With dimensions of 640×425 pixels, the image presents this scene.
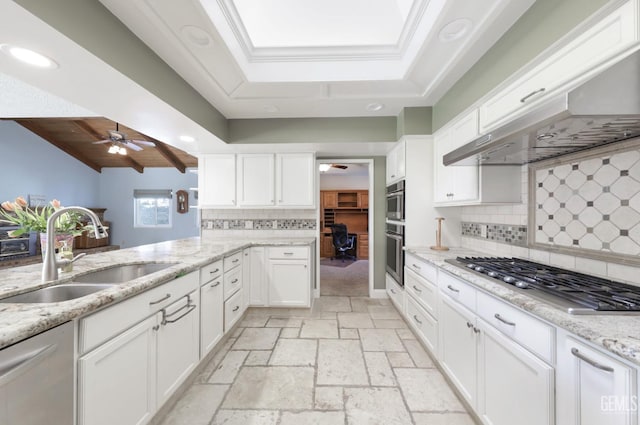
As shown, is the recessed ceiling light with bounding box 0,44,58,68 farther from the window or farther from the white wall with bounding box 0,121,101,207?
the window

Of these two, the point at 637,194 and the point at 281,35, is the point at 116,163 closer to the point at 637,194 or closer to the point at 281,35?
the point at 281,35

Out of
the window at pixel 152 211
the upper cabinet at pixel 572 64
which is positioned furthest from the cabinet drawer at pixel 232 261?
the window at pixel 152 211

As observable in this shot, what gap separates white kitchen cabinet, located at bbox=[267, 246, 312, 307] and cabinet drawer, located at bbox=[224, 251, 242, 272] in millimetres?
435

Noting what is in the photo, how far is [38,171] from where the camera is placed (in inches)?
239

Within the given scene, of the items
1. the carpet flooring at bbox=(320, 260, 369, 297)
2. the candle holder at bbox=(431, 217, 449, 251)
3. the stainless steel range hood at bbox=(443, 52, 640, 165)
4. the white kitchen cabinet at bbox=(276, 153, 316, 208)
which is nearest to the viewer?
the stainless steel range hood at bbox=(443, 52, 640, 165)

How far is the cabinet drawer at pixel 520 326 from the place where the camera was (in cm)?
95

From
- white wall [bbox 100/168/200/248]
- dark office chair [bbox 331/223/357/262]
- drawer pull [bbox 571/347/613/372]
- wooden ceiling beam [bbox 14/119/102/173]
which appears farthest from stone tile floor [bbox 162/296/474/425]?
wooden ceiling beam [bbox 14/119/102/173]

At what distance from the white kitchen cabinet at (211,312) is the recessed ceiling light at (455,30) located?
8.13 feet

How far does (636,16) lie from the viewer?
3.15 ft

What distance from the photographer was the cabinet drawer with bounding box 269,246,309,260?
304 centimetres

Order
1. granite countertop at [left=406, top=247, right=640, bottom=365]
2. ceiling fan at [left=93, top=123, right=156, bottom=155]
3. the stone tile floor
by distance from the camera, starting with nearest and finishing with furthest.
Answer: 1. granite countertop at [left=406, top=247, right=640, bottom=365]
2. the stone tile floor
3. ceiling fan at [left=93, top=123, right=156, bottom=155]

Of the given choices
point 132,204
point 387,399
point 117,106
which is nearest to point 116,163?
point 132,204

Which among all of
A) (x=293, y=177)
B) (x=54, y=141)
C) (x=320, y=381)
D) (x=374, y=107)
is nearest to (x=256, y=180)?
(x=293, y=177)

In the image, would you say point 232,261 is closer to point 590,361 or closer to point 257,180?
point 257,180
